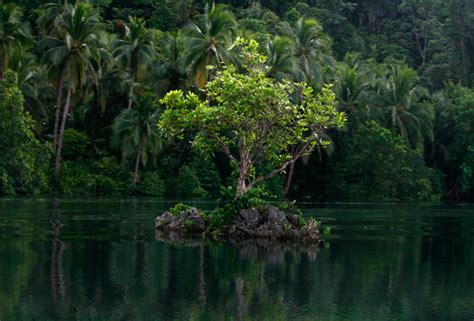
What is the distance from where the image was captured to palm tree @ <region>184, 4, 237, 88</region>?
62969 mm

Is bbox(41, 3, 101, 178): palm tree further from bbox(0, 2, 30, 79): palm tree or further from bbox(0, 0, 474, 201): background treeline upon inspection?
bbox(0, 2, 30, 79): palm tree

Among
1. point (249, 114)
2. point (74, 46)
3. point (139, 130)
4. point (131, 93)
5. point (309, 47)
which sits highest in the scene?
point (309, 47)

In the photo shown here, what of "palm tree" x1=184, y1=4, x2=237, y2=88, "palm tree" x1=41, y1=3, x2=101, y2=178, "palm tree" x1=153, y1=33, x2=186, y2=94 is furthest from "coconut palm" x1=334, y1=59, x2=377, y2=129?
"palm tree" x1=41, y1=3, x2=101, y2=178

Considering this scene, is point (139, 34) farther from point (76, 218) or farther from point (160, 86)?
point (76, 218)

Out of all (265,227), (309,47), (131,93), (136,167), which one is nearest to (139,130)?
(136,167)

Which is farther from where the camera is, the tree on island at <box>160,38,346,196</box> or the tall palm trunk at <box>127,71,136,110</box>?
the tall palm trunk at <box>127,71,136,110</box>

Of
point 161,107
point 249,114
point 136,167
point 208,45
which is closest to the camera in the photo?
point 249,114

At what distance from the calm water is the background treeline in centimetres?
2904

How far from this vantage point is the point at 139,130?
2576 inches

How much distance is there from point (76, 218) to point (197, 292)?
811 inches

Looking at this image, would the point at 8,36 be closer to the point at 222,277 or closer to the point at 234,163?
the point at 234,163

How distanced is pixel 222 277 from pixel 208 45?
45271 mm

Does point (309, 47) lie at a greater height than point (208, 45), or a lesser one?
greater

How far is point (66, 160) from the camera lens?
68.1 metres
